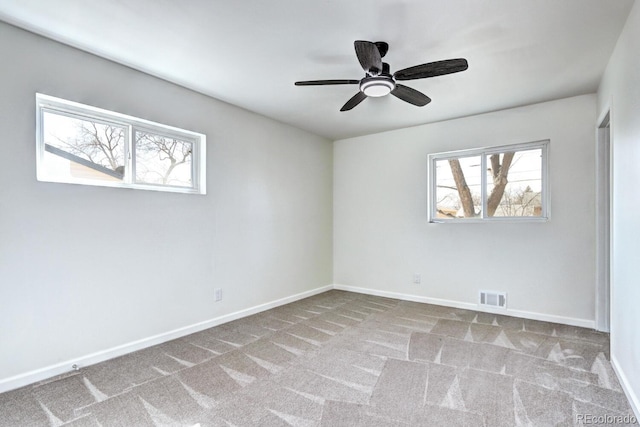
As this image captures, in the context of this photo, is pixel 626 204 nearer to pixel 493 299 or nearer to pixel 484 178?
pixel 484 178

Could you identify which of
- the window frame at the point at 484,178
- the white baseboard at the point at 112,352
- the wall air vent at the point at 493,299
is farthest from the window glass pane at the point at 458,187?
the white baseboard at the point at 112,352

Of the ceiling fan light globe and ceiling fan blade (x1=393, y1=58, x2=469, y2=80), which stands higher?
ceiling fan blade (x1=393, y1=58, x2=469, y2=80)

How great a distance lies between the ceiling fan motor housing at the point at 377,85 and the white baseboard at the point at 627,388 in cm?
250

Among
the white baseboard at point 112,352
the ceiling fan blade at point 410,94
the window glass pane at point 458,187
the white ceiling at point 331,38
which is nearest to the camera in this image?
the white ceiling at point 331,38

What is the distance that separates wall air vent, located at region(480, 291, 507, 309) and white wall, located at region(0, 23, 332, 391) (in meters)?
2.47

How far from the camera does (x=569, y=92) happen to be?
3.37 meters

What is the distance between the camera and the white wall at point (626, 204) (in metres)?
1.96

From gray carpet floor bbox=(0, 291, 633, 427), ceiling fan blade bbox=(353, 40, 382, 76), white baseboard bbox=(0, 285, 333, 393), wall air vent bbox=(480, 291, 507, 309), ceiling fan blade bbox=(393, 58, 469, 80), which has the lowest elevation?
gray carpet floor bbox=(0, 291, 633, 427)

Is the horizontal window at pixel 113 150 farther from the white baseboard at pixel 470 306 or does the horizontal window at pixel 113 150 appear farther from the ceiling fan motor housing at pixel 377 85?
the white baseboard at pixel 470 306

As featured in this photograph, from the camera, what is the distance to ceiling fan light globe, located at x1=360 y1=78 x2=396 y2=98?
2.41m

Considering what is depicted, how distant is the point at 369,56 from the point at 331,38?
0.44m

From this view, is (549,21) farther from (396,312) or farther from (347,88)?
(396,312)

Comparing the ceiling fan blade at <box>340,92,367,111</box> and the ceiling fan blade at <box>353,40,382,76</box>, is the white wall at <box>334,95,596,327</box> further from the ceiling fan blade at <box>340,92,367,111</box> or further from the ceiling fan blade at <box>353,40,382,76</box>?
the ceiling fan blade at <box>353,40,382,76</box>

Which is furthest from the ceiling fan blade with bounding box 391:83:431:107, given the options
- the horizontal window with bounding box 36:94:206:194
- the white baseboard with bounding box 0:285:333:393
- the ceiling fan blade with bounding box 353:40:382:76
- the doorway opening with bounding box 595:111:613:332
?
the white baseboard with bounding box 0:285:333:393
